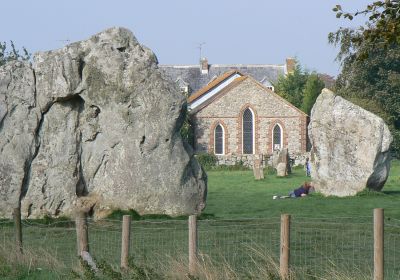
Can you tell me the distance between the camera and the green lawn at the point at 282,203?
27891 mm

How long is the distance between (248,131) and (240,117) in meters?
1.47

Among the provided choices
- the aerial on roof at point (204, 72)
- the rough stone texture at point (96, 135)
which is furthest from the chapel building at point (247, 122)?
the rough stone texture at point (96, 135)

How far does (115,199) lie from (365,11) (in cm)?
979

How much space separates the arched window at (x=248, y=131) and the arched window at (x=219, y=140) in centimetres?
173

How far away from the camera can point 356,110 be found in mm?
37625

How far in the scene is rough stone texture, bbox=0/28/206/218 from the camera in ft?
85.0

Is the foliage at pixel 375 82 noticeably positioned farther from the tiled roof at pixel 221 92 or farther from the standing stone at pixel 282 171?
the standing stone at pixel 282 171

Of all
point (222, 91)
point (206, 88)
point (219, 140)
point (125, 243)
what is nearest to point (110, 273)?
point (125, 243)

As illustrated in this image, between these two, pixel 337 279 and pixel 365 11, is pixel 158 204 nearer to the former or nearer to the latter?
pixel 365 11

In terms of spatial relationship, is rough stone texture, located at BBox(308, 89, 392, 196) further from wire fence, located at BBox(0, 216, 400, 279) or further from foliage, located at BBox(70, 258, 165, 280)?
foliage, located at BBox(70, 258, 165, 280)

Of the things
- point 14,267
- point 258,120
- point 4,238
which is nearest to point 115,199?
point 4,238

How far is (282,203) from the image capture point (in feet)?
104

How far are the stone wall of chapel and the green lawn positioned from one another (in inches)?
1552

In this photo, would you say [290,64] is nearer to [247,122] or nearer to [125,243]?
[247,122]
